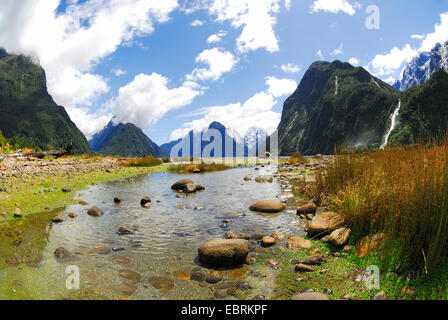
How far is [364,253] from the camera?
4.85 metres

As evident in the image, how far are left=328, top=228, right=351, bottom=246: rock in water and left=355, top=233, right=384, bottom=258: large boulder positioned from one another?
420mm

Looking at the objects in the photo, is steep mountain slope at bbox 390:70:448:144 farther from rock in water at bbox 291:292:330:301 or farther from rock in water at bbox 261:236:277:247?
rock in water at bbox 291:292:330:301

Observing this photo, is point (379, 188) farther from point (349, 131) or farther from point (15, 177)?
point (349, 131)

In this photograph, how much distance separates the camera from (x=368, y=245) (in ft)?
15.8

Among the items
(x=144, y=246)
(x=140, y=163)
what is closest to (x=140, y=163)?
(x=140, y=163)

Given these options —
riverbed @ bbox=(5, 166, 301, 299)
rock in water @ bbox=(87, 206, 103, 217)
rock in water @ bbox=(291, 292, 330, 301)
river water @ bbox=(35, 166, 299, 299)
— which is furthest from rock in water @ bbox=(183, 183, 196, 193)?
rock in water @ bbox=(291, 292, 330, 301)

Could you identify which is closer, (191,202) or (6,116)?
(191,202)

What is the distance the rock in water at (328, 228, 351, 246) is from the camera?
18.4ft

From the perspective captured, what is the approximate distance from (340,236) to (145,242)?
17.3ft

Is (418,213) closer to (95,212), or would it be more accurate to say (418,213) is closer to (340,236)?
(340,236)

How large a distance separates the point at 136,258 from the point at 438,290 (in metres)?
5.70

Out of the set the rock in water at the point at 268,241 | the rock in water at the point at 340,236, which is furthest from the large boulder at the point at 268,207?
the rock in water at the point at 340,236

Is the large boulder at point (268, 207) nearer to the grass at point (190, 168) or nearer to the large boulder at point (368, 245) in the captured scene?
the large boulder at point (368, 245)
